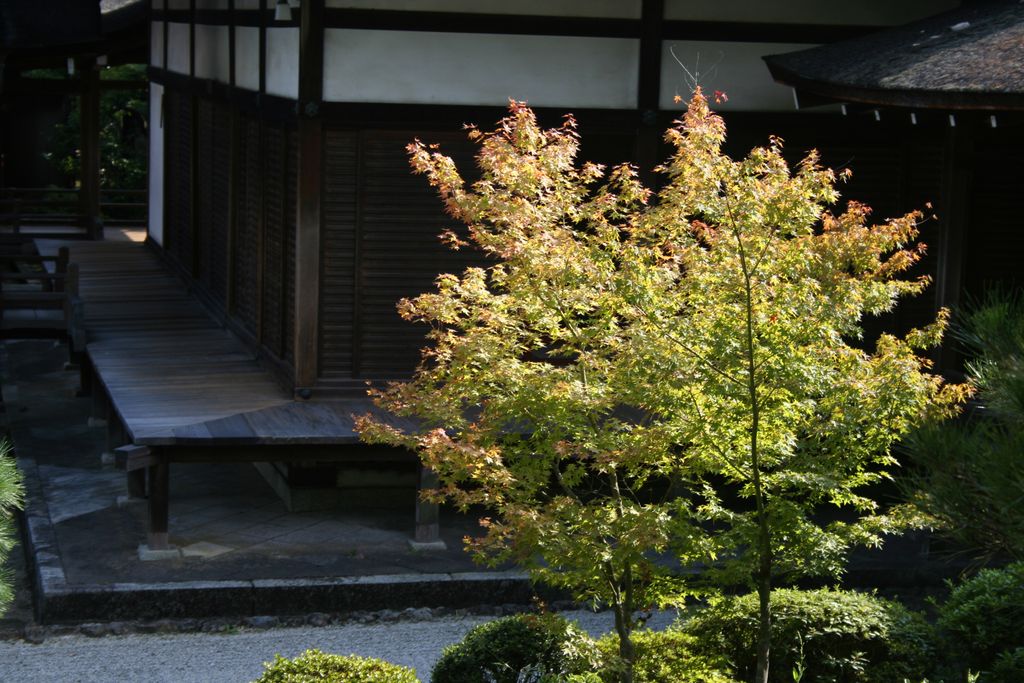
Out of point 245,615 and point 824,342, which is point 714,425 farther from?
point 245,615

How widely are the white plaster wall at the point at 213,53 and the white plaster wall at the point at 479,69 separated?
3709 mm

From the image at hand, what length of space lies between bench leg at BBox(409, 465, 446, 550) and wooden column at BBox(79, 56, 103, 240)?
525 inches

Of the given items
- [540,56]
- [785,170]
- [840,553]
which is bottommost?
[840,553]

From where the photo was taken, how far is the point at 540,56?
11.2 meters

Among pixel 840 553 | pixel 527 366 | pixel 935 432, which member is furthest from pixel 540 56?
pixel 935 432

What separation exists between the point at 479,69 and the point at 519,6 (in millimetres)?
583

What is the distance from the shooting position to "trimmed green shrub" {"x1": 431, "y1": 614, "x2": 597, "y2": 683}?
7172 millimetres

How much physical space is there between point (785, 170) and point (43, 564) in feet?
19.4

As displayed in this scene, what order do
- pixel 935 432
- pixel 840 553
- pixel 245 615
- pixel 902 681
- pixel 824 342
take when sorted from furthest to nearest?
pixel 245 615 → pixel 902 681 → pixel 840 553 → pixel 824 342 → pixel 935 432

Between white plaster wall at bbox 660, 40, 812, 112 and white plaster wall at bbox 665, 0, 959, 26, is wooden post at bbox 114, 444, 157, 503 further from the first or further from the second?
white plaster wall at bbox 665, 0, 959, 26

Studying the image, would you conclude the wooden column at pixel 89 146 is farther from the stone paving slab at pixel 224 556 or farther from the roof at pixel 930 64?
the roof at pixel 930 64

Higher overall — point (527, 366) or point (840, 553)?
point (527, 366)

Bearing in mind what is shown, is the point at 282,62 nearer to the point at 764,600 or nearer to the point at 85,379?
the point at 85,379

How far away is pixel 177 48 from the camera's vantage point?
1802 centimetres
